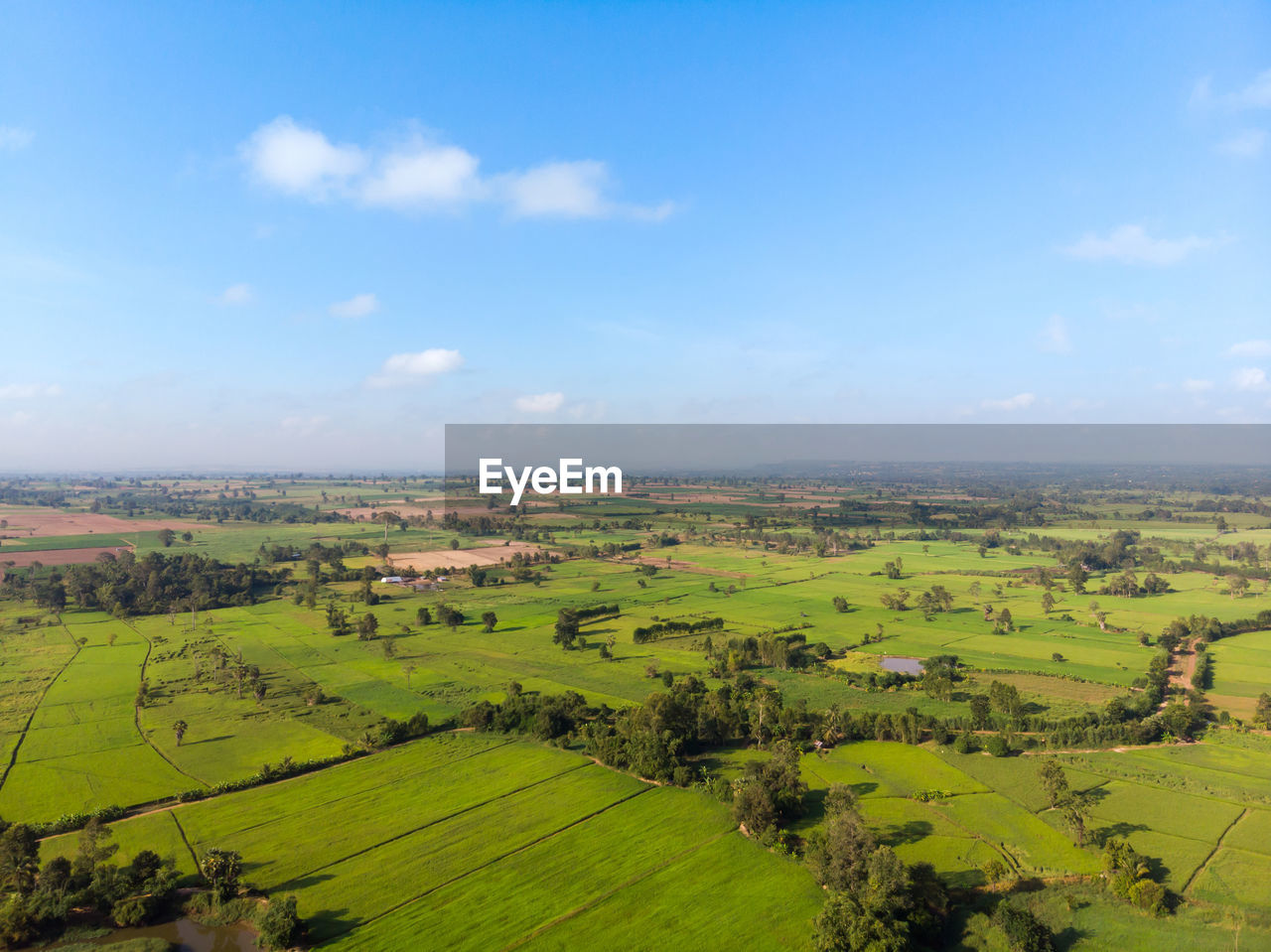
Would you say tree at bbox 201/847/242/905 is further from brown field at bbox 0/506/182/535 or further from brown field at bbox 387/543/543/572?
brown field at bbox 0/506/182/535

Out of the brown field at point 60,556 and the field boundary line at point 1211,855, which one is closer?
the field boundary line at point 1211,855

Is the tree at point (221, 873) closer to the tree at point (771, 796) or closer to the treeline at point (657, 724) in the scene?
the treeline at point (657, 724)

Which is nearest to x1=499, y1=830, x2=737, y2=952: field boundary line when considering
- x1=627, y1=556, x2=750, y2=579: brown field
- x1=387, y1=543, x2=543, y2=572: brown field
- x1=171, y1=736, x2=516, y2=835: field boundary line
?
x1=171, y1=736, x2=516, y2=835: field boundary line

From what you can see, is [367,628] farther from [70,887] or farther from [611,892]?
[611,892]

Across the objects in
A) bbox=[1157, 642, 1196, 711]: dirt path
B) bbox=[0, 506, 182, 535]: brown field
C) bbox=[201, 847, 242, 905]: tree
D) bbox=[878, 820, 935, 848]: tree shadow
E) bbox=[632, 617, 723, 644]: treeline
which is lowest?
bbox=[632, 617, 723, 644]: treeline

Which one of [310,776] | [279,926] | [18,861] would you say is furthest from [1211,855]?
[18,861]

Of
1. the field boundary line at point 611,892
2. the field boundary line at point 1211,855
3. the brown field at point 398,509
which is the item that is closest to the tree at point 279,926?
the field boundary line at point 611,892
